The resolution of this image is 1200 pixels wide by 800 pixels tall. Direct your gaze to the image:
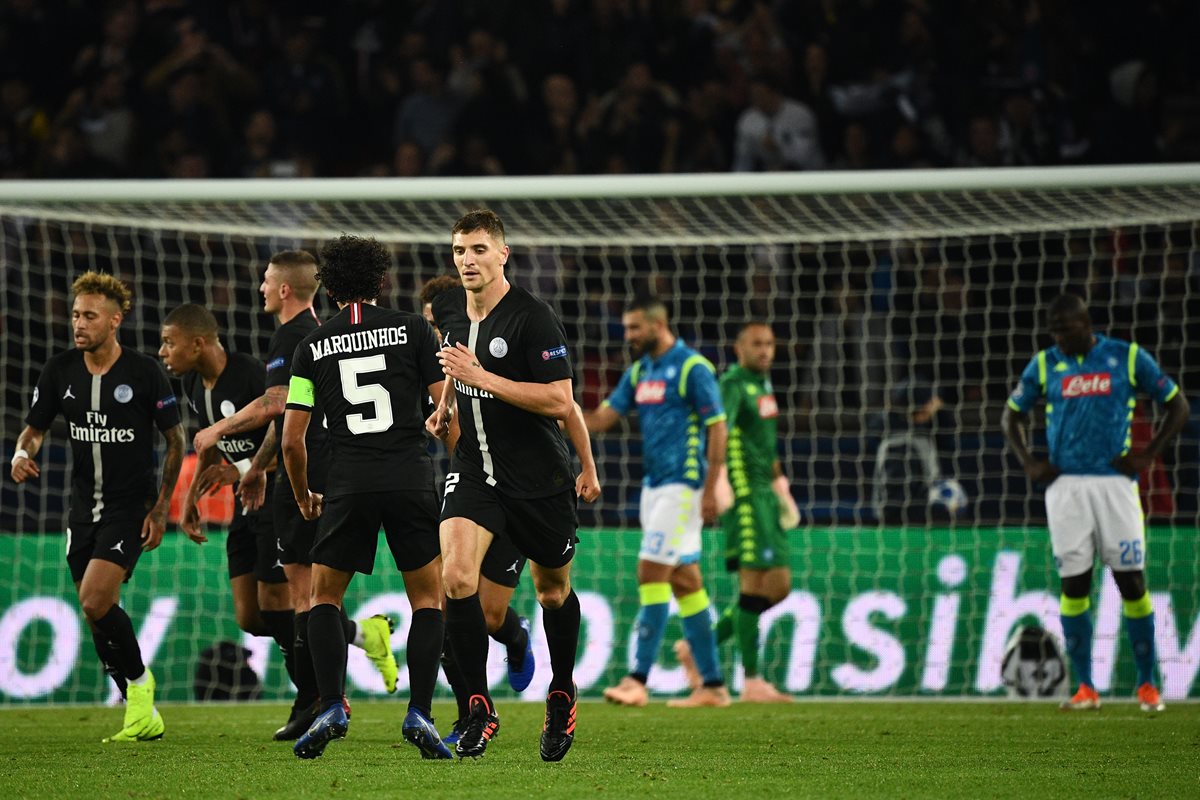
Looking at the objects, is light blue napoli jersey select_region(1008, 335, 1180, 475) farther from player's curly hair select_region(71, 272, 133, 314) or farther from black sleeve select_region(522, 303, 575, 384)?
player's curly hair select_region(71, 272, 133, 314)

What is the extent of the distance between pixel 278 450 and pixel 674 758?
2.36 meters

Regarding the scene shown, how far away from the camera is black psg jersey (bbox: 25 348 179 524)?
7.71 m

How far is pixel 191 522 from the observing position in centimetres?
773

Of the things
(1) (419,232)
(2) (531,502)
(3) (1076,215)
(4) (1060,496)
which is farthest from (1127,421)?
(1) (419,232)

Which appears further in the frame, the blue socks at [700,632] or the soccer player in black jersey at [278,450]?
the blue socks at [700,632]

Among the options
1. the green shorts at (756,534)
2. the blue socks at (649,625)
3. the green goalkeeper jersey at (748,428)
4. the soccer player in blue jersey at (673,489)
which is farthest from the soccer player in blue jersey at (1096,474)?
the blue socks at (649,625)

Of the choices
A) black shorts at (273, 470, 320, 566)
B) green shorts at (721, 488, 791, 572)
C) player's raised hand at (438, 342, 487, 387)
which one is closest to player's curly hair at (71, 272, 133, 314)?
black shorts at (273, 470, 320, 566)

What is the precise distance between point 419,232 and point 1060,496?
5866 millimetres

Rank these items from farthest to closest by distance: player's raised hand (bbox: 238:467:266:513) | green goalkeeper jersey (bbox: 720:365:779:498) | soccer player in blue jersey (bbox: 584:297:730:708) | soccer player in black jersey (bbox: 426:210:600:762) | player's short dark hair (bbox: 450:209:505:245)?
1. green goalkeeper jersey (bbox: 720:365:779:498)
2. soccer player in blue jersey (bbox: 584:297:730:708)
3. player's raised hand (bbox: 238:467:266:513)
4. player's short dark hair (bbox: 450:209:505:245)
5. soccer player in black jersey (bbox: 426:210:600:762)

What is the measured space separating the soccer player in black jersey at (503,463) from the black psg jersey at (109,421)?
2389 mm

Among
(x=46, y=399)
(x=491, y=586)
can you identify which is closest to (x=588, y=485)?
(x=491, y=586)

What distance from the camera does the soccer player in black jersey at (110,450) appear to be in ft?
24.8

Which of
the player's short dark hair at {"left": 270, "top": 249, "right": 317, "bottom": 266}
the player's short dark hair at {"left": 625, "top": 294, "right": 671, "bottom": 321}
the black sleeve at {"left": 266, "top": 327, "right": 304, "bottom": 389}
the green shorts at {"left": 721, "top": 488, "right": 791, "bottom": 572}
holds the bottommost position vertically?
the green shorts at {"left": 721, "top": 488, "right": 791, "bottom": 572}

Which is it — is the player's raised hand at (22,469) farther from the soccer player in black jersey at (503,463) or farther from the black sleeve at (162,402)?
the soccer player in black jersey at (503,463)
